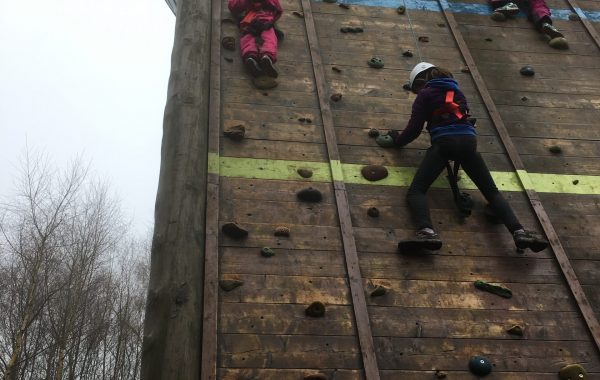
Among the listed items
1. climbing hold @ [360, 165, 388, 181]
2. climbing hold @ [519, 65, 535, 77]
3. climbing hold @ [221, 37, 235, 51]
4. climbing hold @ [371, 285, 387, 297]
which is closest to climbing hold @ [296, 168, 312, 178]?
climbing hold @ [360, 165, 388, 181]

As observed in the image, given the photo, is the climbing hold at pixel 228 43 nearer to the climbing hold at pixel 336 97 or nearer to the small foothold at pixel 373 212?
the climbing hold at pixel 336 97

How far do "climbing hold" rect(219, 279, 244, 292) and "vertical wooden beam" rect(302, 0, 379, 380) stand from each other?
0.79 meters

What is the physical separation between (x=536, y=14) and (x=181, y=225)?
209 inches

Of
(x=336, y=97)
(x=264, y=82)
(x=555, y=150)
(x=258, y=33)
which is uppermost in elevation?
(x=258, y=33)

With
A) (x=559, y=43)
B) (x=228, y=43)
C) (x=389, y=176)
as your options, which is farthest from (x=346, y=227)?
(x=559, y=43)

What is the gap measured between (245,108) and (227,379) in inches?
107

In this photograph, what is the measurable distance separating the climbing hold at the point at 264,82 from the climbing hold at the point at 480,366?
3.17 metres

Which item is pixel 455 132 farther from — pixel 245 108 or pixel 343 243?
pixel 245 108

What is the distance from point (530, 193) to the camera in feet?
17.0

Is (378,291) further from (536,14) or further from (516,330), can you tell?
(536,14)

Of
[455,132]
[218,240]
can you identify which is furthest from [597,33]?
[218,240]

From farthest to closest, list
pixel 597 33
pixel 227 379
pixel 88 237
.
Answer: pixel 88 237 < pixel 597 33 < pixel 227 379

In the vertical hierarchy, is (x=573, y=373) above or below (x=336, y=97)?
below

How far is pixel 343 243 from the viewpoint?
4.50 m
